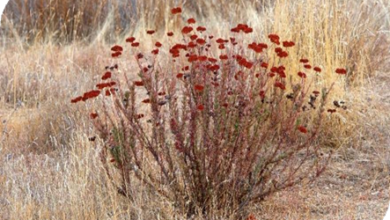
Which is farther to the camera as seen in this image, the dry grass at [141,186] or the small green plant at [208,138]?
the dry grass at [141,186]

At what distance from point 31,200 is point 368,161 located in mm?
2270

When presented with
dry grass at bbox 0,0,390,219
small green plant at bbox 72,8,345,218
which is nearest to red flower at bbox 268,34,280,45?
small green plant at bbox 72,8,345,218

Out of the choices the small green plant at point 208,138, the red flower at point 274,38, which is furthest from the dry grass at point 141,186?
the red flower at point 274,38

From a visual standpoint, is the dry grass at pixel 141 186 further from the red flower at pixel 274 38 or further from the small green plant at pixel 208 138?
the red flower at pixel 274 38

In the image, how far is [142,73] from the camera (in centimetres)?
408

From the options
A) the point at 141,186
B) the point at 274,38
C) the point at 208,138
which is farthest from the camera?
the point at 141,186

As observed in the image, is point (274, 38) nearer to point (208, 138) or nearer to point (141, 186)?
point (208, 138)

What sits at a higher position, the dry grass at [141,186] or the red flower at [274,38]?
the red flower at [274,38]

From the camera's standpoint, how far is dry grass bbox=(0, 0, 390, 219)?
4.39m

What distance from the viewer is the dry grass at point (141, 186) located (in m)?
4.39

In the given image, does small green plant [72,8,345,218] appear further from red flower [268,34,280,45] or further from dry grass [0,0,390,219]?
dry grass [0,0,390,219]

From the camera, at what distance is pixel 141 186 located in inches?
169

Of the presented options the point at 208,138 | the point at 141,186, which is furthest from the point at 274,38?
the point at 141,186

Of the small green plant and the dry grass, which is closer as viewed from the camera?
the small green plant
